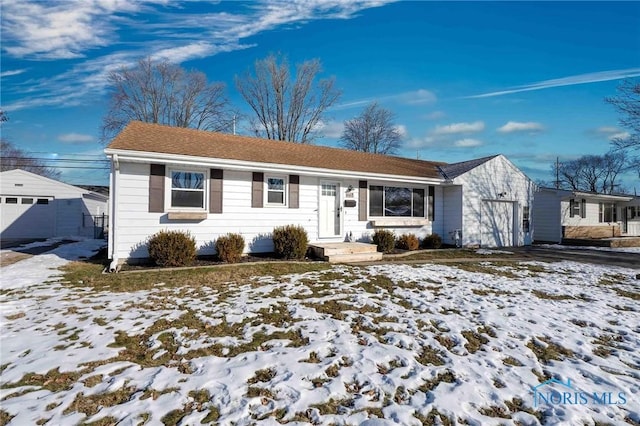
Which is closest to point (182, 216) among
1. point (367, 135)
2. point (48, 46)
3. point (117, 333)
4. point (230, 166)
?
point (230, 166)

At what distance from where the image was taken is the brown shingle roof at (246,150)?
920 cm

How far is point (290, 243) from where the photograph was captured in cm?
980

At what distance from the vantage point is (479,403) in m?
2.63

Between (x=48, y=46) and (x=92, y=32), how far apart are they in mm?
2268

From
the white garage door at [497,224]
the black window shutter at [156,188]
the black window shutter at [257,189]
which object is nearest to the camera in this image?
the black window shutter at [156,188]

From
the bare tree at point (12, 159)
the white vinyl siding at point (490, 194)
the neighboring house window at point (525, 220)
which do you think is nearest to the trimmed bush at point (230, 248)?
the white vinyl siding at point (490, 194)

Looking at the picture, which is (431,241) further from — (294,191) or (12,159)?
(12,159)

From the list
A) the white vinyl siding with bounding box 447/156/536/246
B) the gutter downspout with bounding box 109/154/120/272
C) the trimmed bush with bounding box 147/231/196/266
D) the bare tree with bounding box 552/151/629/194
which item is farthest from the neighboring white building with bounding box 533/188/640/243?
the bare tree with bounding box 552/151/629/194

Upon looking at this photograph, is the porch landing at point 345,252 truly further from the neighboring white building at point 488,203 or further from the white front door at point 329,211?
the neighboring white building at point 488,203

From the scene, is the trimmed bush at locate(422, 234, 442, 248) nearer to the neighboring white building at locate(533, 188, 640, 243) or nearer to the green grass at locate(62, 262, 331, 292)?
the green grass at locate(62, 262, 331, 292)

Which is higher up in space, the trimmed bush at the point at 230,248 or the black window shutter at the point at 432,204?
the black window shutter at the point at 432,204

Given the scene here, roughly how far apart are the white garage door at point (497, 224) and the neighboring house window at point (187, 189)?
12.1 m

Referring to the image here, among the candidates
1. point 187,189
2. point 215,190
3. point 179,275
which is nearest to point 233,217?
point 215,190

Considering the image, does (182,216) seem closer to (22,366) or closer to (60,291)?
(60,291)
